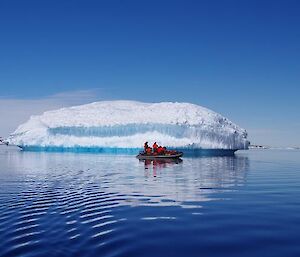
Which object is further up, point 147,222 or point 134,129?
point 134,129

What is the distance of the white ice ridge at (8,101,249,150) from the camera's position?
176ft

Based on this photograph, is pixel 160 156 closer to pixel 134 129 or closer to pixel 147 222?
pixel 134 129

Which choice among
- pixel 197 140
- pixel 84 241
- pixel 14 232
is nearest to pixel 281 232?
pixel 84 241

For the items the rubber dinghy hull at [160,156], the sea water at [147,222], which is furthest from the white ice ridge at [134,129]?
the sea water at [147,222]

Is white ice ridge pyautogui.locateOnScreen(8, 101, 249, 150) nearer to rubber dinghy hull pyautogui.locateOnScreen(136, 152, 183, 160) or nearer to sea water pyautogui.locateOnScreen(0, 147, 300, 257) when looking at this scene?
rubber dinghy hull pyautogui.locateOnScreen(136, 152, 183, 160)

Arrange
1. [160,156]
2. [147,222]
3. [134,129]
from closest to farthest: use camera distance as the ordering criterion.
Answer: [147,222], [160,156], [134,129]

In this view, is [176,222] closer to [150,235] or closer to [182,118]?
[150,235]

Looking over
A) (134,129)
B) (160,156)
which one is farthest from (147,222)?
(134,129)

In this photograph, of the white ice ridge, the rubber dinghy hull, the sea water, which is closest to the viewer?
the sea water

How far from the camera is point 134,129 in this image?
183 ft

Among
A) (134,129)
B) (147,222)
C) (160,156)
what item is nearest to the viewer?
(147,222)

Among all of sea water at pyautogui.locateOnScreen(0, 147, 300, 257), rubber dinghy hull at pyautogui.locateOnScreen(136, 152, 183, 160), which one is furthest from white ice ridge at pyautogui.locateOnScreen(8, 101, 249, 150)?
sea water at pyautogui.locateOnScreen(0, 147, 300, 257)

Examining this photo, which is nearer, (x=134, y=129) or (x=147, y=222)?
(x=147, y=222)

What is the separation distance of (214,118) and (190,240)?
164 feet
